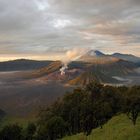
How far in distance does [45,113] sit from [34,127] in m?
20.4

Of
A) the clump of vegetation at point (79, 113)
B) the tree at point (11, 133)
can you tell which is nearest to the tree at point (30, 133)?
the clump of vegetation at point (79, 113)

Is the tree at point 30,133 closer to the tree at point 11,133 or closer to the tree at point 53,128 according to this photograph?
the tree at point 11,133

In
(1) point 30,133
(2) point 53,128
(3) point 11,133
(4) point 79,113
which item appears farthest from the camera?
(1) point 30,133

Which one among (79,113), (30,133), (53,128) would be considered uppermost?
(79,113)

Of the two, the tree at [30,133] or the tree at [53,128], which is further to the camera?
the tree at [30,133]

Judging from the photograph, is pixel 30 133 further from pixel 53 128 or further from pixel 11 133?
pixel 53 128

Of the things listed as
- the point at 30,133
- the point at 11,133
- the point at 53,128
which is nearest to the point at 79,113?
the point at 53,128

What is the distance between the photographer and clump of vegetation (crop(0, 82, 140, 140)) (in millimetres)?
99438

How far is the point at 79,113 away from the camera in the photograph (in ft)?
380

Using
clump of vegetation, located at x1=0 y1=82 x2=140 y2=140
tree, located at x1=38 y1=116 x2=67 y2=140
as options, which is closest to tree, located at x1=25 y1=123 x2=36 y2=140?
clump of vegetation, located at x1=0 y1=82 x2=140 y2=140

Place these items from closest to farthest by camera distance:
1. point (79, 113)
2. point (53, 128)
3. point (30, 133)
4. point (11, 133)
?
1. point (53, 128)
2. point (79, 113)
3. point (11, 133)
4. point (30, 133)

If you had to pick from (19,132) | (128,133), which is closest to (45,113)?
(19,132)

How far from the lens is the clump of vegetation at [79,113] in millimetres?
99438

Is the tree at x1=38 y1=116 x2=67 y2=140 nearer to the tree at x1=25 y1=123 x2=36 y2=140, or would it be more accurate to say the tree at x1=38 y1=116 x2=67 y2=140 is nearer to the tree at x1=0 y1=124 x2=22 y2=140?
the tree at x1=25 y1=123 x2=36 y2=140
